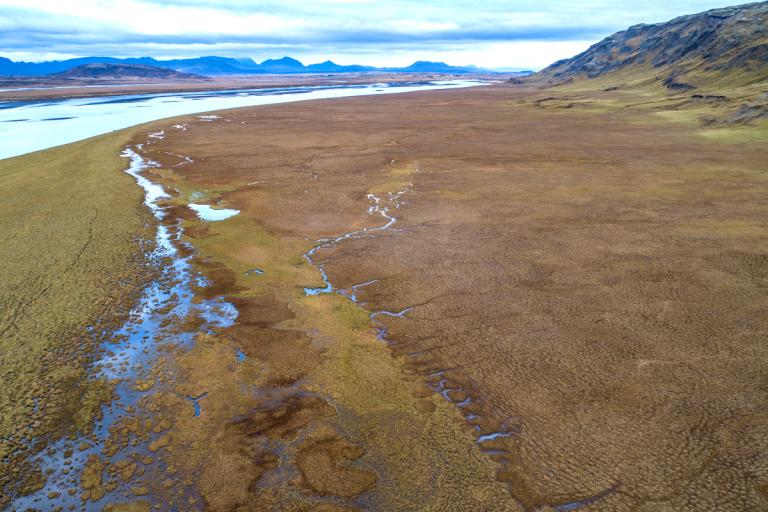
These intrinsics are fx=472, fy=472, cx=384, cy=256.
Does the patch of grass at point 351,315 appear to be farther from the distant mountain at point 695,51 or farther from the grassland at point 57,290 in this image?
the distant mountain at point 695,51

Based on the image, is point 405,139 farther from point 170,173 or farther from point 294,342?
point 294,342

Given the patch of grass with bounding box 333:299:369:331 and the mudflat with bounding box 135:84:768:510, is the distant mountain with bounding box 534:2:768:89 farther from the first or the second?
the patch of grass with bounding box 333:299:369:331

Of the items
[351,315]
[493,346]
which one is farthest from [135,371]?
[493,346]

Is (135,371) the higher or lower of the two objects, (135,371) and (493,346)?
the lower

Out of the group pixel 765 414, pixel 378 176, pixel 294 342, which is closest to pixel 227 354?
pixel 294 342

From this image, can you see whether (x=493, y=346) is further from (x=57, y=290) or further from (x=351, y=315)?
(x=57, y=290)

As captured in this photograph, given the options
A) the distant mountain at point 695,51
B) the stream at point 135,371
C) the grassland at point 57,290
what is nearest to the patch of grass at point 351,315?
the stream at point 135,371

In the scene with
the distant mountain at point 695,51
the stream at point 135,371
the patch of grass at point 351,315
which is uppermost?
the distant mountain at point 695,51
